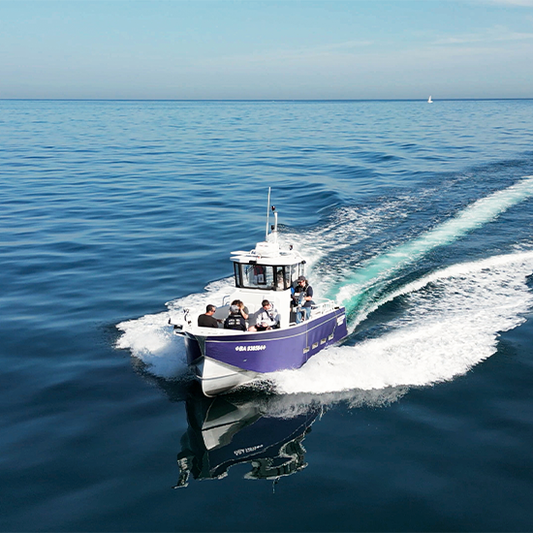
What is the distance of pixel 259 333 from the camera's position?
1791 centimetres

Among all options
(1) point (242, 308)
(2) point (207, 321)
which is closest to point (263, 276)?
(1) point (242, 308)

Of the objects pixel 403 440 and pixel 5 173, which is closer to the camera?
pixel 403 440

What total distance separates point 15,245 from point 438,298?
79.8 ft

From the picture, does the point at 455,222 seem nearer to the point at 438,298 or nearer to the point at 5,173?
the point at 438,298

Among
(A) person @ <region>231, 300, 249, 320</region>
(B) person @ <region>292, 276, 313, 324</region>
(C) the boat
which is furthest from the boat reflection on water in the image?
(B) person @ <region>292, 276, 313, 324</region>

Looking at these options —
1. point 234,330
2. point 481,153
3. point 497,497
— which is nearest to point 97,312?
point 234,330

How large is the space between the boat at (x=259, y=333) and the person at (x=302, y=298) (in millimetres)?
155

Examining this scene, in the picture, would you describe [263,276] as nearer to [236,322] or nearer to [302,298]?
[302,298]

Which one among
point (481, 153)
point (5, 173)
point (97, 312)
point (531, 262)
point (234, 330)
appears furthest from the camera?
point (481, 153)

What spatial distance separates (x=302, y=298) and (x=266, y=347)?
3.30m

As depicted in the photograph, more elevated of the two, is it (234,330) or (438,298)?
(234,330)

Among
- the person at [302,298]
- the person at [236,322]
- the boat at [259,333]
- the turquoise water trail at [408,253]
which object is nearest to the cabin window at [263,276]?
the boat at [259,333]

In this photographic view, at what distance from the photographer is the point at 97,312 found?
24406 millimetres

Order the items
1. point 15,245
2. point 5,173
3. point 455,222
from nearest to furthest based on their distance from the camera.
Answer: point 15,245
point 455,222
point 5,173
